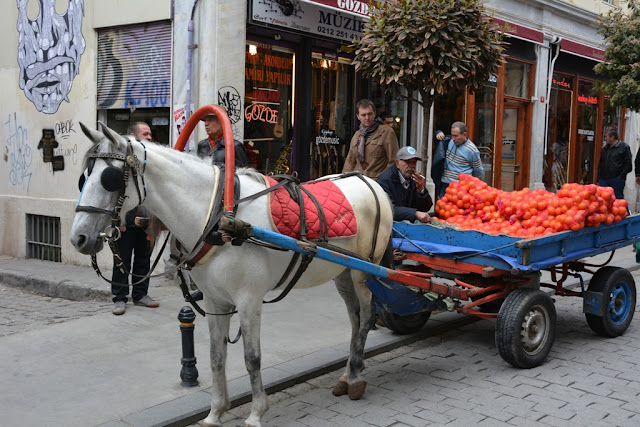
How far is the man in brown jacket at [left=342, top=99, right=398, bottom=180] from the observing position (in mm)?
7727

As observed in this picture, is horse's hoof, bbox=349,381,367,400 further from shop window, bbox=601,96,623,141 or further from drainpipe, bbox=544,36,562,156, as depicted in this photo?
shop window, bbox=601,96,623,141

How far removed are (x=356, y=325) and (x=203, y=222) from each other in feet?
5.85

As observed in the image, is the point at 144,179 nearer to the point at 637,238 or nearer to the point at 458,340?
the point at 458,340

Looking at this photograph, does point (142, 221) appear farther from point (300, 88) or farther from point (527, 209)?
point (300, 88)

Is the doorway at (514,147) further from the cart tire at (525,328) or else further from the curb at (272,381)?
the cart tire at (525,328)

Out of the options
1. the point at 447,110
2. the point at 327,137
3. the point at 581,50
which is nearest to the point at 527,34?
the point at 447,110

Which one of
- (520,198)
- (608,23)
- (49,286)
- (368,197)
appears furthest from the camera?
(608,23)

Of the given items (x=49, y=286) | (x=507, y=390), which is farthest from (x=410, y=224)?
(x=49, y=286)

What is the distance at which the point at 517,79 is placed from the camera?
49.9 ft

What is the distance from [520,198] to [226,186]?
3418 mm

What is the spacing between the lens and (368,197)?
486cm

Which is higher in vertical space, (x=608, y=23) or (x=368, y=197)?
(x=608, y=23)

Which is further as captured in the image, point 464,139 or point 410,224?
point 464,139

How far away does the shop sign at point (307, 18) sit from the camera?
29.1 ft
